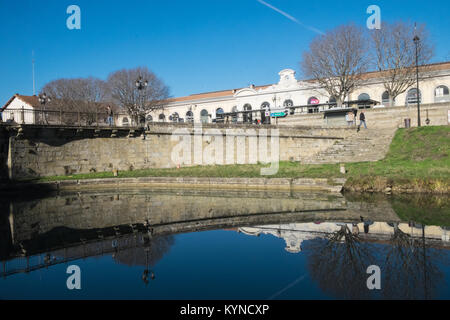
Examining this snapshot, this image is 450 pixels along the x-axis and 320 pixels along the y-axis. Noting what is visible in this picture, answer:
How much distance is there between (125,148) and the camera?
30500mm

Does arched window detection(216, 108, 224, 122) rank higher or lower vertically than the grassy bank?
higher

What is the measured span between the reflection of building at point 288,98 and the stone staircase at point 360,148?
22.2 ft

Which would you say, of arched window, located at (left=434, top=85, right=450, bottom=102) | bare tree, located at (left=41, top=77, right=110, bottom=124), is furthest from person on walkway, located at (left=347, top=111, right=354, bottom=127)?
bare tree, located at (left=41, top=77, right=110, bottom=124)

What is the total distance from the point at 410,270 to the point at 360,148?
2290 cm

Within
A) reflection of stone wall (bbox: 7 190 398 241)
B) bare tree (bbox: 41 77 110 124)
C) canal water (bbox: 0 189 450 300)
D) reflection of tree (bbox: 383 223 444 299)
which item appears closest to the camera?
reflection of tree (bbox: 383 223 444 299)

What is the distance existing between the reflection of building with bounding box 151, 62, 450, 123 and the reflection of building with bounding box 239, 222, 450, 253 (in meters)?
27.4

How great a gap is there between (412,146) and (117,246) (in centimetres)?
2441

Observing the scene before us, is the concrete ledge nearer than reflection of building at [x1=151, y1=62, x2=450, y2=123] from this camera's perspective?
Yes

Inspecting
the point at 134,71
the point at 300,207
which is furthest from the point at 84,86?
the point at 300,207

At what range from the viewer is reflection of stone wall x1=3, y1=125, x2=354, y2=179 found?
26.6 meters

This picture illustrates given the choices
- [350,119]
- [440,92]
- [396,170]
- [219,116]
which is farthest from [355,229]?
[219,116]

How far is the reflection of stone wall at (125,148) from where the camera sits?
87.2ft

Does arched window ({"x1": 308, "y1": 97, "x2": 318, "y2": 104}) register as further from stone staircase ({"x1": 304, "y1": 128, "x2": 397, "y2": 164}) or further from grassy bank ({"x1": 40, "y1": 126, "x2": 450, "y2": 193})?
grassy bank ({"x1": 40, "y1": 126, "x2": 450, "y2": 193})
